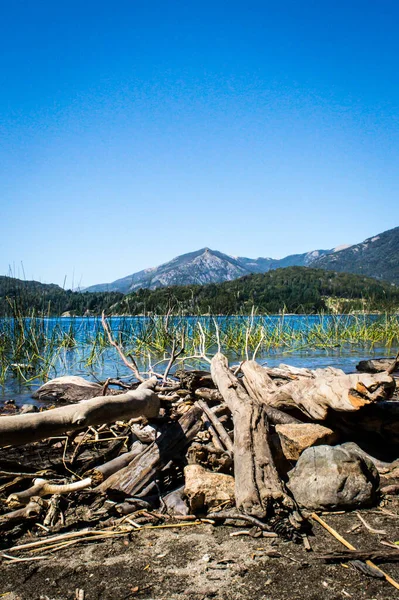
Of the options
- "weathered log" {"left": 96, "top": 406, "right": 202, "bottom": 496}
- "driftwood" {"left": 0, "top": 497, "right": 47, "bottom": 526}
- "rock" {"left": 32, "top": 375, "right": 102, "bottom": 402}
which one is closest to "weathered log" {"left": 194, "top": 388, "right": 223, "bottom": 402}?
"weathered log" {"left": 96, "top": 406, "right": 202, "bottom": 496}

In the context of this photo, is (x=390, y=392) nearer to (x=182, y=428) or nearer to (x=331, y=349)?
(x=182, y=428)

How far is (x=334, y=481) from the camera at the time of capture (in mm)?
3180

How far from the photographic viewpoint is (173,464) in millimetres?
3830

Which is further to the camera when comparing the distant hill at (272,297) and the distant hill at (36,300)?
the distant hill at (272,297)

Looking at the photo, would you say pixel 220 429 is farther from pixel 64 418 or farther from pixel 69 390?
pixel 69 390

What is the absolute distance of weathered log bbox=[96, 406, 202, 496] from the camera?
3496mm

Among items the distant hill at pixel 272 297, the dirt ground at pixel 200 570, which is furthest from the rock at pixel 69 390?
the dirt ground at pixel 200 570

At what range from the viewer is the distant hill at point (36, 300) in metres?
10.9

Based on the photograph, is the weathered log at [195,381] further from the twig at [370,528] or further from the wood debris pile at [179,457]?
the twig at [370,528]

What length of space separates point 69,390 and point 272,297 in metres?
31.0

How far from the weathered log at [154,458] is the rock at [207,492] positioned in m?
0.43

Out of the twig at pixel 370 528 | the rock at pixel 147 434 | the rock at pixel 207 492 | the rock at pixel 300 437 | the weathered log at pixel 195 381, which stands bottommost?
the twig at pixel 370 528

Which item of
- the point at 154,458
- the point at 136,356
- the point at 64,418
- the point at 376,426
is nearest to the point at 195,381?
the point at 154,458

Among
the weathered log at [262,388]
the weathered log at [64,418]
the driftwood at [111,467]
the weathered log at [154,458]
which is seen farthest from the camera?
the weathered log at [262,388]
